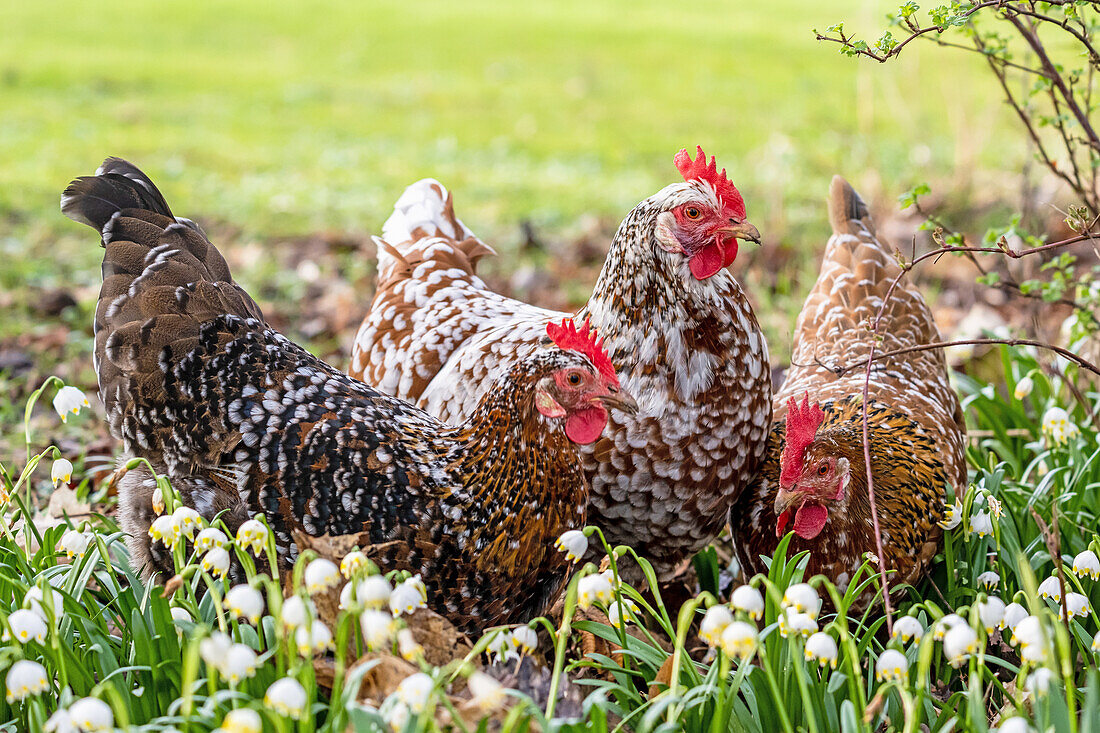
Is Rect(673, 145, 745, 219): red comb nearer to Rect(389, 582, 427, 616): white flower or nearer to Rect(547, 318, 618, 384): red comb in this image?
Rect(547, 318, 618, 384): red comb

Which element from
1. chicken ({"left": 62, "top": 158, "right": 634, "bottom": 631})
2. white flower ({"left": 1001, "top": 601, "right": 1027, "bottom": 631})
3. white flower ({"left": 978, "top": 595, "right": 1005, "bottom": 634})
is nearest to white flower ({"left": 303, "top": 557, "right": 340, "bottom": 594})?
chicken ({"left": 62, "top": 158, "right": 634, "bottom": 631})

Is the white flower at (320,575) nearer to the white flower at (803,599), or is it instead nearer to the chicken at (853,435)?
the white flower at (803,599)

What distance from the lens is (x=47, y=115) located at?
1077 centimetres

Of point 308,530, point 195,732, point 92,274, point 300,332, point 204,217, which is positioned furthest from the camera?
point 204,217

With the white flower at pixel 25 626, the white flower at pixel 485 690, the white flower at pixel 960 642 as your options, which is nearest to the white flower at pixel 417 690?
the white flower at pixel 485 690

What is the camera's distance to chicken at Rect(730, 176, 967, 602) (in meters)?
2.69

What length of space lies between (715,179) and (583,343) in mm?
636

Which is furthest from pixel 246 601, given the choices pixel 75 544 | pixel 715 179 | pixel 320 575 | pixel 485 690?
pixel 715 179

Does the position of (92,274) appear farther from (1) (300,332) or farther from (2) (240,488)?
(2) (240,488)

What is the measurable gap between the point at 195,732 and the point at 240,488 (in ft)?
2.47

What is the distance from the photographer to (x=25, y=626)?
1.96 meters

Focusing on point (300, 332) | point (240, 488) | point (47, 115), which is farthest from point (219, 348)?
point (47, 115)

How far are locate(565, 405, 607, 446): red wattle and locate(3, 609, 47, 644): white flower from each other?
128cm

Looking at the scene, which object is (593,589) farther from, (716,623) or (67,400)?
(67,400)
